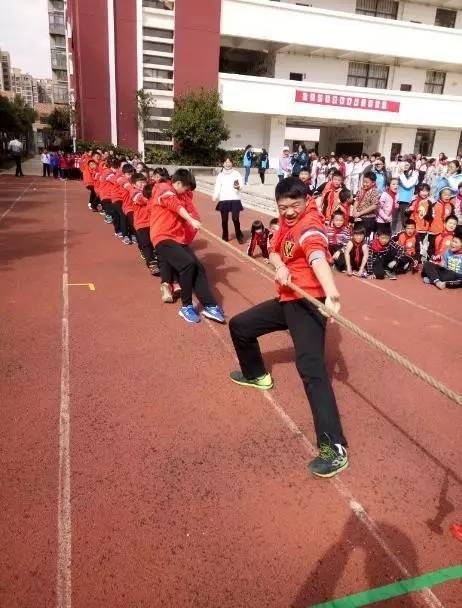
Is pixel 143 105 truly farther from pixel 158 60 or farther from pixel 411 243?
pixel 411 243

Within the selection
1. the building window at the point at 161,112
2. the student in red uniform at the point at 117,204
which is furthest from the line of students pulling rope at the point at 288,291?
the building window at the point at 161,112

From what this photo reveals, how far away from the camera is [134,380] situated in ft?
13.4

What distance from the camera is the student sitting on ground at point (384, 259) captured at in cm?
789

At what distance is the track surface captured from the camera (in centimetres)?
229

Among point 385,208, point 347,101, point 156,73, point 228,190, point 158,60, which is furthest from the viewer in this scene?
point 347,101

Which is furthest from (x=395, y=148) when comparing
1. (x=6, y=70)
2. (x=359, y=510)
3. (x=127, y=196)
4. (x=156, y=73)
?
(x=6, y=70)

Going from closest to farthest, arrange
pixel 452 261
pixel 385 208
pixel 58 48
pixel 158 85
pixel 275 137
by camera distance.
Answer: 1. pixel 452 261
2. pixel 385 208
3. pixel 158 85
4. pixel 275 137
5. pixel 58 48

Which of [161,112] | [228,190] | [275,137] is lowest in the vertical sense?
[228,190]

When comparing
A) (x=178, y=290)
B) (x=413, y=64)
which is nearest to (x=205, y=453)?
(x=178, y=290)

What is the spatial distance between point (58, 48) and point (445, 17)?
5464 centimetres

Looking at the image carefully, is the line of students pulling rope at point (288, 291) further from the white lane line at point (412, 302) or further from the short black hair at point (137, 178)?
the white lane line at point (412, 302)

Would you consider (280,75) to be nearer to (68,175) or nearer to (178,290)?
(68,175)

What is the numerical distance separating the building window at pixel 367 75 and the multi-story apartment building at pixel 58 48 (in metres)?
45.7

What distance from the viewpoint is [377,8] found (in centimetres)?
2816
